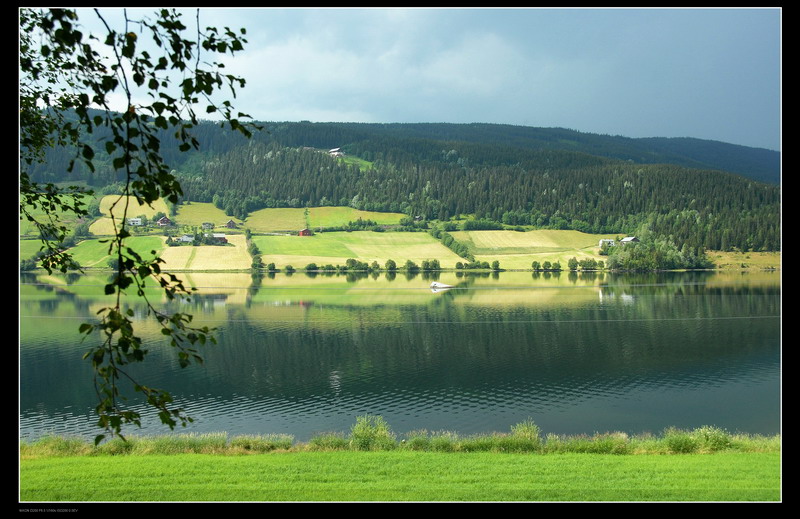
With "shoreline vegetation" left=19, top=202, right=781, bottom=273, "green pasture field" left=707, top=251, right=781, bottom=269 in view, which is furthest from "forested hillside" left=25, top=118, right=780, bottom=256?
"shoreline vegetation" left=19, top=202, right=781, bottom=273

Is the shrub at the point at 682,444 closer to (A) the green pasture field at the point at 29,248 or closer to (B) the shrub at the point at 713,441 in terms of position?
(B) the shrub at the point at 713,441

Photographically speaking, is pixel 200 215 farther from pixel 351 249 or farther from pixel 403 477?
pixel 403 477

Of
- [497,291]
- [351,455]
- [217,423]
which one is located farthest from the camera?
[497,291]

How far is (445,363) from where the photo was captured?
925 inches

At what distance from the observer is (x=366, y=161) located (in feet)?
382

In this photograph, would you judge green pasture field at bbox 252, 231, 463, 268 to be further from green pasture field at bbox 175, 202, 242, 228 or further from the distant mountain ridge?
the distant mountain ridge

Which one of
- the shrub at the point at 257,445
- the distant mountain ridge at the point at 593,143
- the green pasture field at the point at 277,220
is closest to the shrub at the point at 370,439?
the shrub at the point at 257,445

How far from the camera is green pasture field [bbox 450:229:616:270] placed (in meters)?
Result: 65.9

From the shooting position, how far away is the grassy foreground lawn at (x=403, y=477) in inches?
209

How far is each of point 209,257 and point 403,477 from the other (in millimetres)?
57692

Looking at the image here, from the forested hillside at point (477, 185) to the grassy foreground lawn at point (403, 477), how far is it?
203 feet
